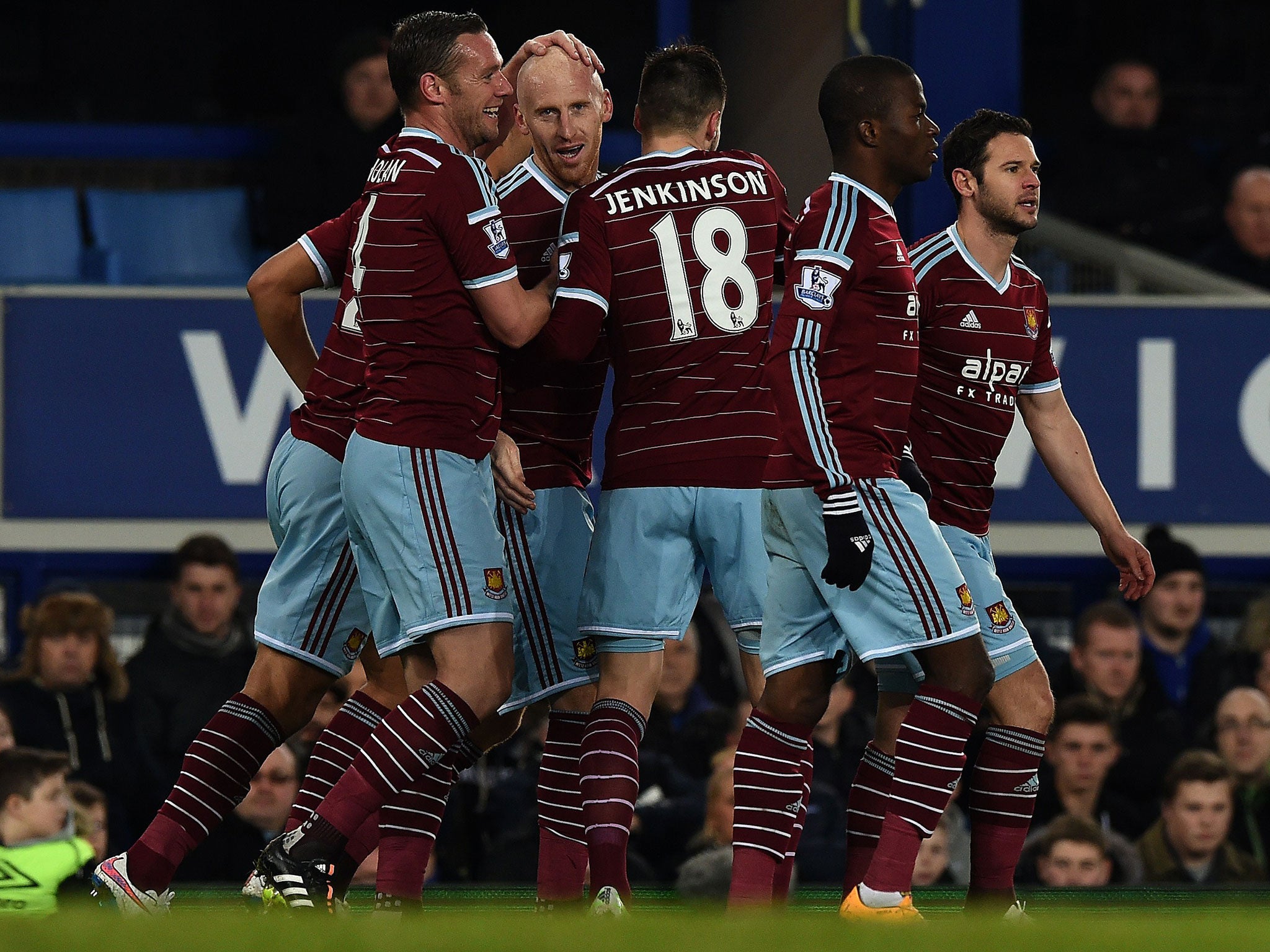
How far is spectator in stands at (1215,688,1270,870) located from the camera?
6.93 m

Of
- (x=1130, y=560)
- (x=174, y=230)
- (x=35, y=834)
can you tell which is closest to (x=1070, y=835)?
(x=1130, y=560)

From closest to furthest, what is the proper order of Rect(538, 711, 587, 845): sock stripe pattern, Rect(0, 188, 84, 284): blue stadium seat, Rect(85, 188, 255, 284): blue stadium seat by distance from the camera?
Rect(538, 711, 587, 845): sock stripe pattern < Rect(0, 188, 84, 284): blue stadium seat < Rect(85, 188, 255, 284): blue stadium seat

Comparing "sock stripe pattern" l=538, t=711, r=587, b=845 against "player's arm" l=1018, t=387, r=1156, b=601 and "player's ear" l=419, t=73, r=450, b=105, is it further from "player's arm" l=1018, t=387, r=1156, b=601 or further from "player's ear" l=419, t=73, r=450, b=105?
"player's ear" l=419, t=73, r=450, b=105

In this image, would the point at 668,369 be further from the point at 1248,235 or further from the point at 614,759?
the point at 1248,235

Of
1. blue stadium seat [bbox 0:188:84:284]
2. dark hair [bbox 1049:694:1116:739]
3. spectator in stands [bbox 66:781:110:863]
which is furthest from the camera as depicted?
blue stadium seat [bbox 0:188:84:284]

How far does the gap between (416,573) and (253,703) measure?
725mm

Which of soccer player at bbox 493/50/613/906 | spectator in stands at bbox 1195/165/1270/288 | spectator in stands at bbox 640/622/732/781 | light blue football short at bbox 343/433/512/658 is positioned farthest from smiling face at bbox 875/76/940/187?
spectator in stands at bbox 1195/165/1270/288

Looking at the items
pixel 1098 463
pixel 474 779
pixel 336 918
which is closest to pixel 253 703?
pixel 336 918

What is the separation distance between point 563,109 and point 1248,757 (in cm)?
389

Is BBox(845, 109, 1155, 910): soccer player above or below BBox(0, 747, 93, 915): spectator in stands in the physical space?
above

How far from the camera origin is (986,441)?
464cm

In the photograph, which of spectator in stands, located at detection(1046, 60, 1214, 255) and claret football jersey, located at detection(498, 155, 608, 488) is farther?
spectator in stands, located at detection(1046, 60, 1214, 255)

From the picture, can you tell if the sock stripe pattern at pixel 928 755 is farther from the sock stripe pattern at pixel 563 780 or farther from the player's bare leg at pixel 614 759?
the sock stripe pattern at pixel 563 780

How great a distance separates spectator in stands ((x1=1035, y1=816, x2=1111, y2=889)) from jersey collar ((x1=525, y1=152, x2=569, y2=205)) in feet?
9.45
